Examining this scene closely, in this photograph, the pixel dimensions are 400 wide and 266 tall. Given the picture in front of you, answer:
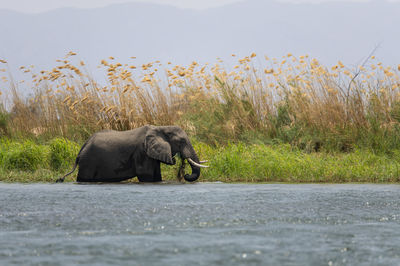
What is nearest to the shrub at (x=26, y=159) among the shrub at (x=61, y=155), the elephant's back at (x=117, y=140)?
the shrub at (x=61, y=155)

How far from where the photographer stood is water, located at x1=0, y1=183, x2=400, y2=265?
12.5ft

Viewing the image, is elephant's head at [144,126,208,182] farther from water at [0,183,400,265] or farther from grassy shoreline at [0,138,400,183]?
water at [0,183,400,265]

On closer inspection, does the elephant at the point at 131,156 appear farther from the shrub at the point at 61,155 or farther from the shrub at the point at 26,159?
the shrub at the point at 26,159

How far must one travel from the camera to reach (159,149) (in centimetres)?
814

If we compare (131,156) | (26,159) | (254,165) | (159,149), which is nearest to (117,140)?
(131,156)

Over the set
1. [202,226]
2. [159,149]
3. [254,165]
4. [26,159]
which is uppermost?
[159,149]

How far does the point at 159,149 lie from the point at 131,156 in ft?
1.53

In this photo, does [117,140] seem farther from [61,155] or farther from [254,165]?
[254,165]

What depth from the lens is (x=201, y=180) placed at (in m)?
8.67

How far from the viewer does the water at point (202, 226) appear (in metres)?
3.80

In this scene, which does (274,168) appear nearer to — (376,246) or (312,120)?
(312,120)

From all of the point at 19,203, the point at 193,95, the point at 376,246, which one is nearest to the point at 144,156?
the point at 19,203

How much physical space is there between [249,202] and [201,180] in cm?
246

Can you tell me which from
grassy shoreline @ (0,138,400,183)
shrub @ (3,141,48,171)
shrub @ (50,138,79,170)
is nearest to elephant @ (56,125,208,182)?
grassy shoreline @ (0,138,400,183)
